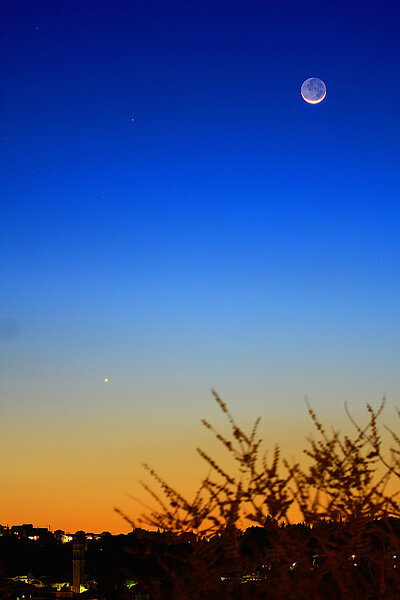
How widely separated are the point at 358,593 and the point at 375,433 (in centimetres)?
133

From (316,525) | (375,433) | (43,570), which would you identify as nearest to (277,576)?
(316,525)

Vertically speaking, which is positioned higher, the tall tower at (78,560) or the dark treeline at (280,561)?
the tall tower at (78,560)

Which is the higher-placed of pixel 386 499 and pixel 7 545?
pixel 7 545

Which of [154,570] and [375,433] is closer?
[375,433]

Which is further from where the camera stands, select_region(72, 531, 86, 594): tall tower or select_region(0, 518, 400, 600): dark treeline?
select_region(72, 531, 86, 594): tall tower

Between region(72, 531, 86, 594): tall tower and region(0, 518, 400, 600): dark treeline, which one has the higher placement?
region(72, 531, 86, 594): tall tower

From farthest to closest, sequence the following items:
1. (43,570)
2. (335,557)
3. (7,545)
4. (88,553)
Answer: (7,545) < (43,570) < (88,553) < (335,557)

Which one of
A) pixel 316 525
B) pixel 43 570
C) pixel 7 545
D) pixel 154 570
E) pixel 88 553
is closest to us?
pixel 316 525

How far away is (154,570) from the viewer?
23.6 meters

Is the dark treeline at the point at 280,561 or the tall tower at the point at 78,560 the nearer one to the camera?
the dark treeline at the point at 280,561

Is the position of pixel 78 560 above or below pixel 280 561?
above

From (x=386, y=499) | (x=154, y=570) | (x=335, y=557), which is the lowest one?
(x=335, y=557)

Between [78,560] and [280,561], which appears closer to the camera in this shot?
[280,561]

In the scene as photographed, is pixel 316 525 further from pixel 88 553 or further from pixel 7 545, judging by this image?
pixel 7 545
